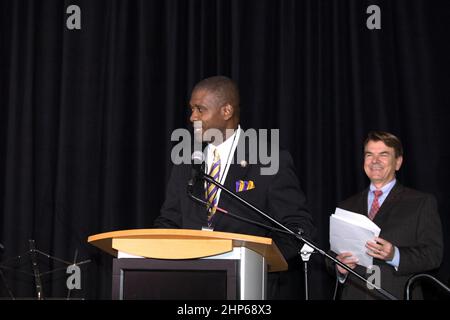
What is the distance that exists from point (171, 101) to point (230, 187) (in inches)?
53.1

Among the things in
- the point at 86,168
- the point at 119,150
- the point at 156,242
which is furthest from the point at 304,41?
the point at 156,242

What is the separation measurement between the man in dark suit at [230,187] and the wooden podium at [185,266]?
2.07 feet

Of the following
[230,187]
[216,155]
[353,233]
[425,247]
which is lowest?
[425,247]

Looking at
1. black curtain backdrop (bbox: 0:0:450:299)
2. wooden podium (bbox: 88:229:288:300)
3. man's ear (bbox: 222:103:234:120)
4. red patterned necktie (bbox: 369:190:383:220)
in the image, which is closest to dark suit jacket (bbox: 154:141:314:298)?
man's ear (bbox: 222:103:234:120)

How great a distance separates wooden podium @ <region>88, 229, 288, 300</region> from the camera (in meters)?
2.00

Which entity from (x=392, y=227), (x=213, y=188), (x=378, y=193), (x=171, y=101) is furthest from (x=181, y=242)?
(x=171, y=101)

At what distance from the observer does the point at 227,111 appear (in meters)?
3.12

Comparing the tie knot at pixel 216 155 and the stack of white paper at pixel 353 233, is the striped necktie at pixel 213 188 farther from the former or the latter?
the stack of white paper at pixel 353 233

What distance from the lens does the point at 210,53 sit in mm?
4191

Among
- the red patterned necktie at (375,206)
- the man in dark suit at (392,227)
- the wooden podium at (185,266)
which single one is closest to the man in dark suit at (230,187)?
the man in dark suit at (392,227)

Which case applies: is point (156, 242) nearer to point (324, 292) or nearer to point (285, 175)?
Result: point (285, 175)

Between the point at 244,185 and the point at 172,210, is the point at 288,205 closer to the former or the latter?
the point at 244,185

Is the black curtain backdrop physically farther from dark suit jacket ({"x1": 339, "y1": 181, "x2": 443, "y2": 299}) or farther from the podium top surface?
the podium top surface

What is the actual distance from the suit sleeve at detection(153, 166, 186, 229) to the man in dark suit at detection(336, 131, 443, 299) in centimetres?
78
